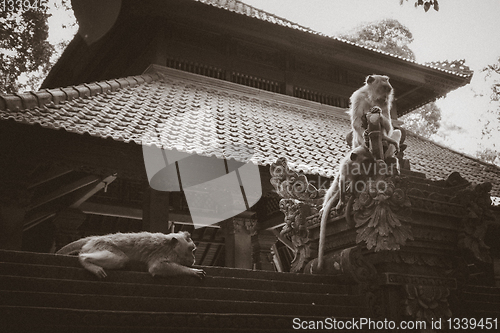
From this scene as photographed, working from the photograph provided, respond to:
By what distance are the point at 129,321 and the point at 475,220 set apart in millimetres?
3585

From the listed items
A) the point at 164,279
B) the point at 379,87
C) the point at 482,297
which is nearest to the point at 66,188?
the point at 164,279

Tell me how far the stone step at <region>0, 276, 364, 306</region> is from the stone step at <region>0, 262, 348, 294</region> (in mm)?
114

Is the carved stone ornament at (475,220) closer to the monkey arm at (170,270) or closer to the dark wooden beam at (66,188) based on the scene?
the monkey arm at (170,270)

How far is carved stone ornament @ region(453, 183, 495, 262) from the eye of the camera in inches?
194

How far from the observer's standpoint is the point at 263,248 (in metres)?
11.9

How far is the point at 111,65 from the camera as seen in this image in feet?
40.8

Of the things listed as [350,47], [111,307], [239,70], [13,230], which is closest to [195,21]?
[239,70]

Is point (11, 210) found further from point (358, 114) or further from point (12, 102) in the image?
point (358, 114)

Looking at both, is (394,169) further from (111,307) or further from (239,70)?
(239,70)

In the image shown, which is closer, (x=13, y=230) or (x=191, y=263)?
(x=191, y=263)

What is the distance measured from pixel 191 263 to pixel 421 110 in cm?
2054

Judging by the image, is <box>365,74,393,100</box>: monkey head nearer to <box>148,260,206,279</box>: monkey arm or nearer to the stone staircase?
the stone staircase

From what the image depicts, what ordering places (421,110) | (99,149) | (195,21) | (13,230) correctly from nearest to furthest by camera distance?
(13,230) < (99,149) < (195,21) < (421,110)

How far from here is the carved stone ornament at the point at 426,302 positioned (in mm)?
4477
